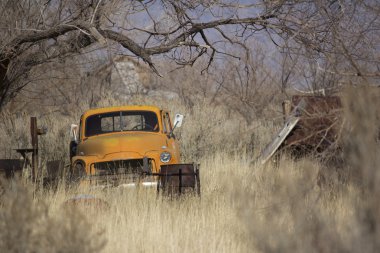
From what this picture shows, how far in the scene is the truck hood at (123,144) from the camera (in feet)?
35.4

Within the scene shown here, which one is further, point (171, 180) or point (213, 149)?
point (213, 149)

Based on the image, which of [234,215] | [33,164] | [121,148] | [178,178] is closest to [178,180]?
[178,178]

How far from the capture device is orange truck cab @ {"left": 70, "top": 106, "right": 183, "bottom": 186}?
10.1 metres

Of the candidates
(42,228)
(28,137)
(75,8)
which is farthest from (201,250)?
(28,137)

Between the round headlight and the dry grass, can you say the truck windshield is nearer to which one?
the round headlight

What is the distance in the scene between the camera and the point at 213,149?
18.4 metres

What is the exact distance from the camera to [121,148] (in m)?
10.8

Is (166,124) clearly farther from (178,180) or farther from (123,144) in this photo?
(178,180)

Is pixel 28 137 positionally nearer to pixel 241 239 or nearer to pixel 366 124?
pixel 241 239

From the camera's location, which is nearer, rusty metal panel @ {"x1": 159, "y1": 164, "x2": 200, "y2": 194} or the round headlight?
rusty metal panel @ {"x1": 159, "y1": 164, "x2": 200, "y2": 194}

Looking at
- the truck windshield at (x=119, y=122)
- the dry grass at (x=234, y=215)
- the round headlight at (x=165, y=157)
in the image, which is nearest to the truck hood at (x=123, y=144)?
the round headlight at (x=165, y=157)

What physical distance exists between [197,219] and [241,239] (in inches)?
56.0

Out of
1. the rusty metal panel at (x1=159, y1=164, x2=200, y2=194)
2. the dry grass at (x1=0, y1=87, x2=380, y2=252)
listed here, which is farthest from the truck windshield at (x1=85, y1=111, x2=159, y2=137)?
the rusty metal panel at (x1=159, y1=164, x2=200, y2=194)

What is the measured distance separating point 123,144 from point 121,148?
10cm
